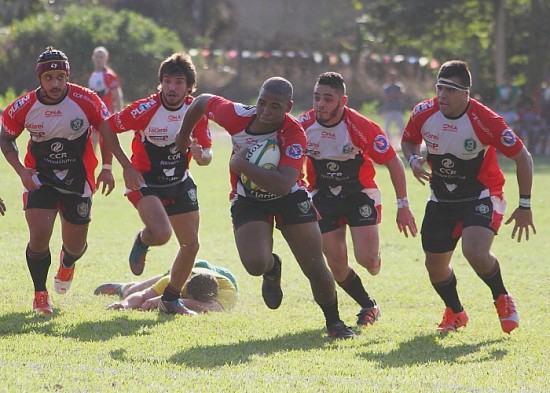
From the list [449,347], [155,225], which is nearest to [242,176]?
[155,225]

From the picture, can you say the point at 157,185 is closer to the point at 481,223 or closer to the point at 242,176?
the point at 242,176

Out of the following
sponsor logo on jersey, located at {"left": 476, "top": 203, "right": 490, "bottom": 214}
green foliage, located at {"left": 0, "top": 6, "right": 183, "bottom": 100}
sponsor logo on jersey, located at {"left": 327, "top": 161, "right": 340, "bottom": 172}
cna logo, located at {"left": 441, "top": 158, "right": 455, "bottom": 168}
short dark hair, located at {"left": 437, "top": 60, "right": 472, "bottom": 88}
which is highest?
green foliage, located at {"left": 0, "top": 6, "right": 183, "bottom": 100}

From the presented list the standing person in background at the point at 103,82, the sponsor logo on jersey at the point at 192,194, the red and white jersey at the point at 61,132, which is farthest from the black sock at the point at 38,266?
the standing person in background at the point at 103,82

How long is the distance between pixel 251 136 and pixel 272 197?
0.47 metres

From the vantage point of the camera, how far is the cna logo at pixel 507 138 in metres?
8.00

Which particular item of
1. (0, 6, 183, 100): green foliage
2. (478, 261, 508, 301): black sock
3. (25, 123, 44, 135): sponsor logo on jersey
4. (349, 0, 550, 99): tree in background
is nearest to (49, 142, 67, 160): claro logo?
(25, 123, 44, 135): sponsor logo on jersey

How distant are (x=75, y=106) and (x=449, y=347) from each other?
11.4ft

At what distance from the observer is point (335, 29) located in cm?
6456

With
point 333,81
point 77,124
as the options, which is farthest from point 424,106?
point 77,124

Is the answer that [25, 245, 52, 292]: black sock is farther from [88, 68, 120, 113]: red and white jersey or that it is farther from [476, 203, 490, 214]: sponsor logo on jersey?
[88, 68, 120, 113]: red and white jersey

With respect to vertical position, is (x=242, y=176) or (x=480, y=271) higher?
(x=242, y=176)

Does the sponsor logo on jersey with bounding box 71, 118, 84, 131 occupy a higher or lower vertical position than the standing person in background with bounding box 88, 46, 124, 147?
lower

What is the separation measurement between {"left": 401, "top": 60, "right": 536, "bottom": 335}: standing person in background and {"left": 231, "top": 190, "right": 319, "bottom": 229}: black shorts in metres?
0.97

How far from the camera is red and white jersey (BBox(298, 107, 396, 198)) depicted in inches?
342
